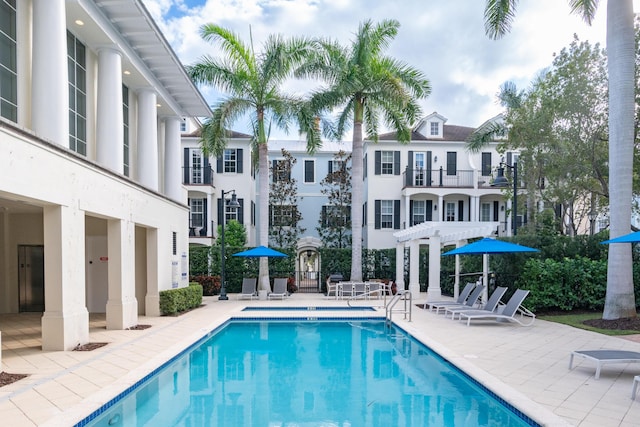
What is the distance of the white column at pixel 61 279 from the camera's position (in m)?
8.52

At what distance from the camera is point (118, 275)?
443 inches

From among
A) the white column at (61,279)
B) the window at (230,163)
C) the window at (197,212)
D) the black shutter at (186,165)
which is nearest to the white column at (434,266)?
the white column at (61,279)

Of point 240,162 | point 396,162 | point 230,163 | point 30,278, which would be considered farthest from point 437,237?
point 230,163

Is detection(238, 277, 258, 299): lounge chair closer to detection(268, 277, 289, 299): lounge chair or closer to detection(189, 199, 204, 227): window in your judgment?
detection(268, 277, 289, 299): lounge chair

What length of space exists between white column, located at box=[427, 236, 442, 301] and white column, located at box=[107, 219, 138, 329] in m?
11.0

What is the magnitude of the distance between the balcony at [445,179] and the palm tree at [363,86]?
6.72 m

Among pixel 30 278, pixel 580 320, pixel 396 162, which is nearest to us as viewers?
pixel 580 320

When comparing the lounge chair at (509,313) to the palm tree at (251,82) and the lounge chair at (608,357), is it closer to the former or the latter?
the lounge chair at (608,357)

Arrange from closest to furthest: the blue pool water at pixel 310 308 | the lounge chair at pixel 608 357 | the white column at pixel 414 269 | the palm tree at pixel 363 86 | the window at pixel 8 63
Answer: the lounge chair at pixel 608 357
the window at pixel 8 63
the blue pool water at pixel 310 308
the palm tree at pixel 363 86
the white column at pixel 414 269

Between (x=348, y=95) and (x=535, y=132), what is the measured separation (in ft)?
26.0

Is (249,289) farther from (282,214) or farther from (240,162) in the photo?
(240,162)

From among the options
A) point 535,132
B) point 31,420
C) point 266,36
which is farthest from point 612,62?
point 31,420

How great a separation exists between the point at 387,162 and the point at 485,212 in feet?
23.1

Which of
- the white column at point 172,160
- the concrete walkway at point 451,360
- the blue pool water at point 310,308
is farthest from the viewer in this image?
the white column at point 172,160
